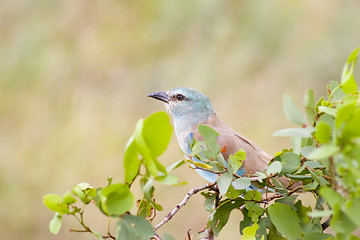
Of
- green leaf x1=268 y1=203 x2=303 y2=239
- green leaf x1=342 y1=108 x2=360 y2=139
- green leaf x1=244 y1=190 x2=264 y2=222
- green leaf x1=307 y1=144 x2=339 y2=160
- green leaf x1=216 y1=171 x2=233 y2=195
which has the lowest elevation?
green leaf x1=268 y1=203 x2=303 y2=239

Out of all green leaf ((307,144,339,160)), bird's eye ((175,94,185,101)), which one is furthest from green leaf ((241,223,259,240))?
bird's eye ((175,94,185,101))

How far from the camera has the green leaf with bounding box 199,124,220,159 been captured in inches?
46.9

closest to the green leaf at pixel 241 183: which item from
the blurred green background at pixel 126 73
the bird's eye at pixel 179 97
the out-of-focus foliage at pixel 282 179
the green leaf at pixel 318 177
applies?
the out-of-focus foliage at pixel 282 179

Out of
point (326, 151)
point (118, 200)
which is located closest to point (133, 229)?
point (118, 200)

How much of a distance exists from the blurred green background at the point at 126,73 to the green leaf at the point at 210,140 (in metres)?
4.10

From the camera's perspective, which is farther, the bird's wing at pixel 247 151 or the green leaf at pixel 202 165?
the bird's wing at pixel 247 151

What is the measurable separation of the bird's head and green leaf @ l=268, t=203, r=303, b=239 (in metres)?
1.66

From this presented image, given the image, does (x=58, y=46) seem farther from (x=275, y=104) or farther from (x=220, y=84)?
(x=275, y=104)

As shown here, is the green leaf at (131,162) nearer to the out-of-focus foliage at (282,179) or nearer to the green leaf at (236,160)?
the out-of-focus foliage at (282,179)

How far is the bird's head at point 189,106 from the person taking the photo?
112 inches

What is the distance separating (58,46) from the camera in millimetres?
6672

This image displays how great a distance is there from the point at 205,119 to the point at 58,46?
4268mm

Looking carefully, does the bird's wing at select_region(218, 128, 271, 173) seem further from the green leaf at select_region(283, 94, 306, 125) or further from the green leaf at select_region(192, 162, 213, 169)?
the green leaf at select_region(283, 94, 306, 125)

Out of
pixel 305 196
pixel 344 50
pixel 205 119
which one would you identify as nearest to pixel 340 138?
pixel 205 119
